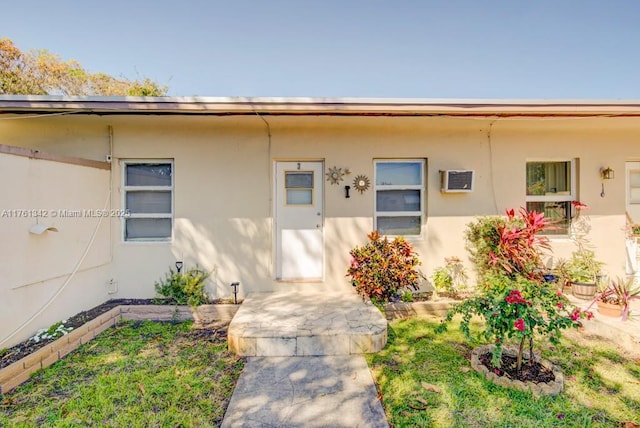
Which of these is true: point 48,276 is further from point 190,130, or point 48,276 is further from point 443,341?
point 443,341

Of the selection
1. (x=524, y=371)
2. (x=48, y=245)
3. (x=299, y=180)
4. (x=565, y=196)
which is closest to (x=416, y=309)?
(x=524, y=371)

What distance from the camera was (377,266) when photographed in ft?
13.8

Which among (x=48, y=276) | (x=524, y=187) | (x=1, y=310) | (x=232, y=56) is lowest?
(x=1, y=310)

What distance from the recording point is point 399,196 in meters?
5.12

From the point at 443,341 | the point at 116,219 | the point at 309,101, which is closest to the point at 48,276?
the point at 116,219

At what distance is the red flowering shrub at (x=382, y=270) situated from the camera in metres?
4.16

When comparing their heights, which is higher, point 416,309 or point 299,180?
point 299,180

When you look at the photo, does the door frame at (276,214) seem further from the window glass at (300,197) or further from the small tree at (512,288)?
the small tree at (512,288)

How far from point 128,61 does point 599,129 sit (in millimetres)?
12904

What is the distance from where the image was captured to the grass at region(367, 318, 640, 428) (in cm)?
228

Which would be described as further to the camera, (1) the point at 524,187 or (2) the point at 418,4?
(2) the point at 418,4

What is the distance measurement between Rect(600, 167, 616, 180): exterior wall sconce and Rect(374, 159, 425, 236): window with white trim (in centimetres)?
304

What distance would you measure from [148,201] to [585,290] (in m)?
7.05

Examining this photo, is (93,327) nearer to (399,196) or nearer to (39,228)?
(39,228)
